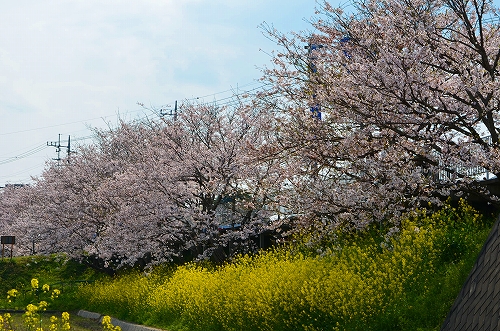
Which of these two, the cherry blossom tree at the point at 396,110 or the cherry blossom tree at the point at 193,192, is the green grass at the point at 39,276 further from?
A: the cherry blossom tree at the point at 396,110

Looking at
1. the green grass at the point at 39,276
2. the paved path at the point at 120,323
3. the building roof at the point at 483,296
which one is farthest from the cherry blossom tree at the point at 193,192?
the building roof at the point at 483,296

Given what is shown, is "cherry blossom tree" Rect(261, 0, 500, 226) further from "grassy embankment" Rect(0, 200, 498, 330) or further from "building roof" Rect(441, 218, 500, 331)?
"building roof" Rect(441, 218, 500, 331)

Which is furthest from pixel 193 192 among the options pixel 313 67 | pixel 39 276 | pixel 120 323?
pixel 39 276

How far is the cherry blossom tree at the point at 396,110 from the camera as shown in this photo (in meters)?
12.2

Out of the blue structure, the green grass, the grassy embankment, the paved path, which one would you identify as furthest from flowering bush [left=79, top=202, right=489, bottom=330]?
the green grass

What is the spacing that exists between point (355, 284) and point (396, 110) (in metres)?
3.24

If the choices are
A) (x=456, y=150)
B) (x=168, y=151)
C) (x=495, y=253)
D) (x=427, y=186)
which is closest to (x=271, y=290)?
(x=427, y=186)

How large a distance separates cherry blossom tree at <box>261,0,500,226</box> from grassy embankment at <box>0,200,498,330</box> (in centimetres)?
69

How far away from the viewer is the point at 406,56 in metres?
12.2

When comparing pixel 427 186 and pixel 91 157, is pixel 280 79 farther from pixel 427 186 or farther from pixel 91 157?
pixel 91 157

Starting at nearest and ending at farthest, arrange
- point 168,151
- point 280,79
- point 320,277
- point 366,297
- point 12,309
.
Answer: point 366,297
point 320,277
point 280,79
point 168,151
point 12,309

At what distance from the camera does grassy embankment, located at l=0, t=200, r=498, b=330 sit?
447 inches

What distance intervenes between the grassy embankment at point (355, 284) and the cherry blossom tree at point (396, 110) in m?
0.69

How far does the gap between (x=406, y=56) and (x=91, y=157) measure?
77.0 feet
